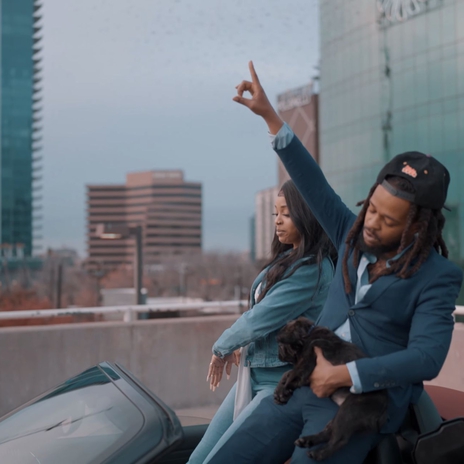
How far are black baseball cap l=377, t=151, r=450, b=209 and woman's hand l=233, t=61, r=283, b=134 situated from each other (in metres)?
0.46

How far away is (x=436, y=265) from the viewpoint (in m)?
2.04

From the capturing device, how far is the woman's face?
295cm

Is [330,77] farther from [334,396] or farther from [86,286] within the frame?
[334,396]

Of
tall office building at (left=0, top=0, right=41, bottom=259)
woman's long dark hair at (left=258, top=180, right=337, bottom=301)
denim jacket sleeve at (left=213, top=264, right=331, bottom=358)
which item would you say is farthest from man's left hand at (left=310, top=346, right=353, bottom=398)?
tall office building at (left=0, top=0, right=41, bottom=259)

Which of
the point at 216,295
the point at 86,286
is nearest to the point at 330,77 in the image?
the point at 216,295

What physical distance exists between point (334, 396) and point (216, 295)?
76.5 meters

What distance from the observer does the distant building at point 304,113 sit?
93625mm

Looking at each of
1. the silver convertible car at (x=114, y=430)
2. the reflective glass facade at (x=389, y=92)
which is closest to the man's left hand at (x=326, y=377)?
the silver convertible car at (x=114, y=430)

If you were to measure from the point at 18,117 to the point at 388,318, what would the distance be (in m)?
198

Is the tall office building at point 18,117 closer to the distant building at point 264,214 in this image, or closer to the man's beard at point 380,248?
the distant building at point 264,214

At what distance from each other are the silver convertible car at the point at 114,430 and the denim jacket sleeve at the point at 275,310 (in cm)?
60

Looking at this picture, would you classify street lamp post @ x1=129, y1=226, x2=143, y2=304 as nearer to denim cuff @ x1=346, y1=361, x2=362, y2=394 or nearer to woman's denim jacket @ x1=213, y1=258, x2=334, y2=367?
woman's denim jacket @ x1=213, y1=258, x2=334, y2=367

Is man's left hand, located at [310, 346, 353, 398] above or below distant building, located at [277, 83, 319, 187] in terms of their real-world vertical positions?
below

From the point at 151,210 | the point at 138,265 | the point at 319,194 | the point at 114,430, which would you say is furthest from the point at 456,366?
the point at 151,210
